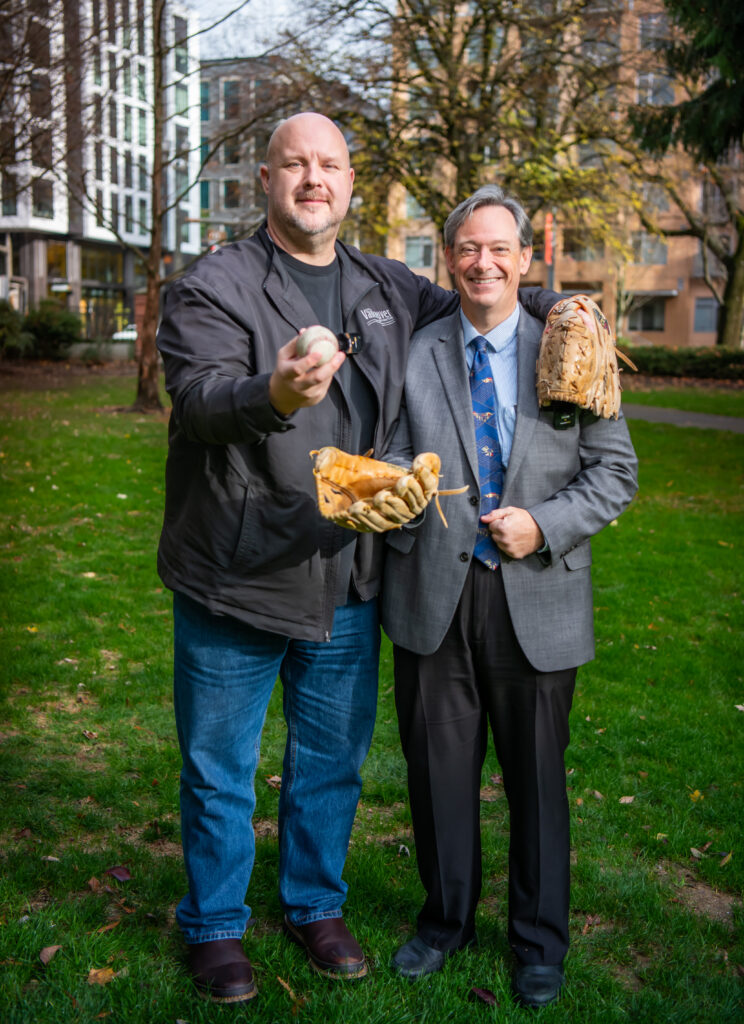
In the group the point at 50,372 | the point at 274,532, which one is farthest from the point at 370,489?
the point at 50,372

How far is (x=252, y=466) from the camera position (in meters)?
2.79

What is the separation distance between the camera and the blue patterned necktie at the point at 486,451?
2996 millimetres

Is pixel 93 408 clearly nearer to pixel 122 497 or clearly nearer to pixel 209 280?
pixel 122 497

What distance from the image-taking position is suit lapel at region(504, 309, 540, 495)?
295cm

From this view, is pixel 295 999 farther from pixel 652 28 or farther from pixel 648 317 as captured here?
pixel 648 317

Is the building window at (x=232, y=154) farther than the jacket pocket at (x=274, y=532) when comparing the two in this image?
Yes

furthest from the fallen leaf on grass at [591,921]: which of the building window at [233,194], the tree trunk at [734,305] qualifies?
the tree trunk at [734,305]

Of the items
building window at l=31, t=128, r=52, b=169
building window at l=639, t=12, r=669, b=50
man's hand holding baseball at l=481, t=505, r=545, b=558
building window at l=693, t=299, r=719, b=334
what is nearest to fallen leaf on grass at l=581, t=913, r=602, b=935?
man's hand holding baseball at l=481, t=505, r=545, b=558

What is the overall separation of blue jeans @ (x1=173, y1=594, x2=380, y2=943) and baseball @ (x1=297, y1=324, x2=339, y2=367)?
102 cm

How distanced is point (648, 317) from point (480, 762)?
56.2m

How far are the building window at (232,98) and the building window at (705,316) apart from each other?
3898 centimetres

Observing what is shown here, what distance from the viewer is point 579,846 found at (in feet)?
13.1

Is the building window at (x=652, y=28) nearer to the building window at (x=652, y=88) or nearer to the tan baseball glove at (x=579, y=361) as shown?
the building window at (x=652, y=88)

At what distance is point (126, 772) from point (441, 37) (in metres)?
18.1
